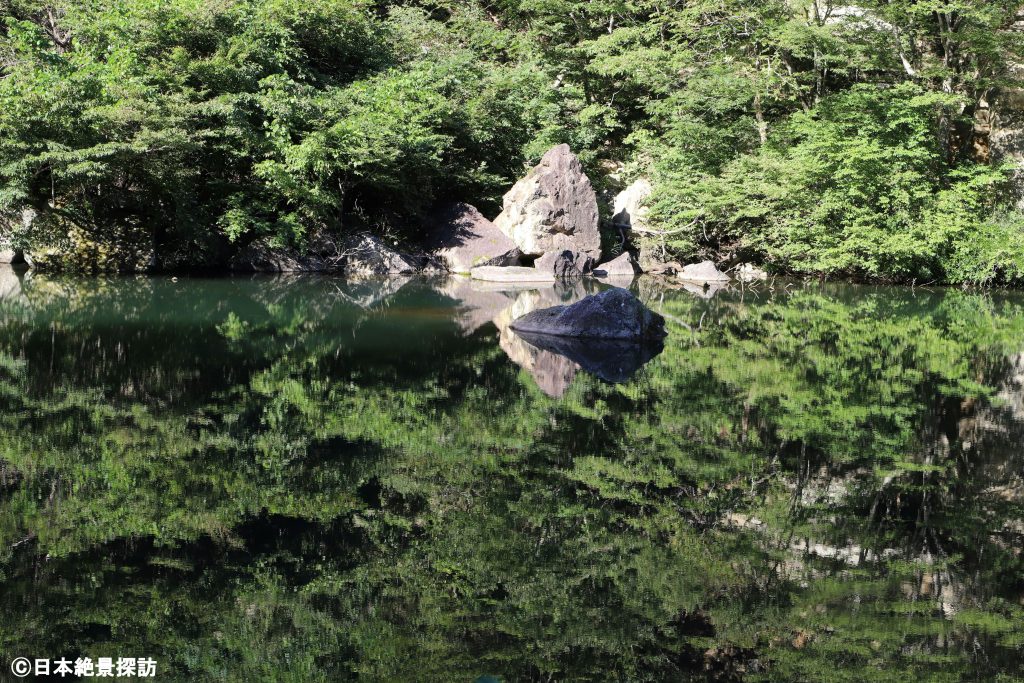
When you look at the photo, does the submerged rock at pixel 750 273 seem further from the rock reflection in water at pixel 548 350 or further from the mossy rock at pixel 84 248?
the mossy rock at pixel 84 248

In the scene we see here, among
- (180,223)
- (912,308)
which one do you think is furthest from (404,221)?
(912,308)

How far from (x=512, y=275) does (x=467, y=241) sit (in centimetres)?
222

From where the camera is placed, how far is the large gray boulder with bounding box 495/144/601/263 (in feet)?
66.1

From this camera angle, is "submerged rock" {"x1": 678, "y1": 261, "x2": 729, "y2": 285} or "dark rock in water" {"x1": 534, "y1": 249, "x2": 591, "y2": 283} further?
"dark rock in water" {"x1": 534, "y1": 249, "x2": 591, "y2": 283}

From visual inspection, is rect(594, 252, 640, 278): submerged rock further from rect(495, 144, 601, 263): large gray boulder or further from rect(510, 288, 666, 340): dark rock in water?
rect(510, 288, 666, 340): dark rock in water

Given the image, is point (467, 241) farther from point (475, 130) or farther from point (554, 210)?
point (475, 130)

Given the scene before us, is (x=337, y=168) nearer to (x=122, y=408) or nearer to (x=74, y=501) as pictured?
(x=122, y=408)

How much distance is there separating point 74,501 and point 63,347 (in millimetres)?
4619

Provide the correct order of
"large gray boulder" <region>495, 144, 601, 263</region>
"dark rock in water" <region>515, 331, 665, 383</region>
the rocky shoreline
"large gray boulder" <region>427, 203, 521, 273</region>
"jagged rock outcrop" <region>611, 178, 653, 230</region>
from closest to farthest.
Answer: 1. "dark rock in water" <region>515, 331, 665, 383</region>
2. the rocky shoreline
3. "large gray boulder" <region>427, 203, 521, 273</region>
4. "large gray boulder" <region>495, 144, 601, 263</region>
5. "jagged rock outcrop" <region>611, 178, 653, 230</region>

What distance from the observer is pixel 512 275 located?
60.3 feet

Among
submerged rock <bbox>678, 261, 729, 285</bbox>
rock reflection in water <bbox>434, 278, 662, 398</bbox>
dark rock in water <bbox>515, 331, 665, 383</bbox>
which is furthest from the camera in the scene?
submerged rock <bbox>678, 261, 729, 285</bbox>

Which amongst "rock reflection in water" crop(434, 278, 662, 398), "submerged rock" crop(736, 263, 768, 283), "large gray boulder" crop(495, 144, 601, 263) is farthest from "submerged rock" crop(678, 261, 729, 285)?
"rock reflection in water" crop(434, 278, 662, 398)

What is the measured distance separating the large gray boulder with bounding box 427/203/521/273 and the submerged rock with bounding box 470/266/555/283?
63 centimetres

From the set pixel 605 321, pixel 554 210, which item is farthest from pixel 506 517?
pixel 554 210
